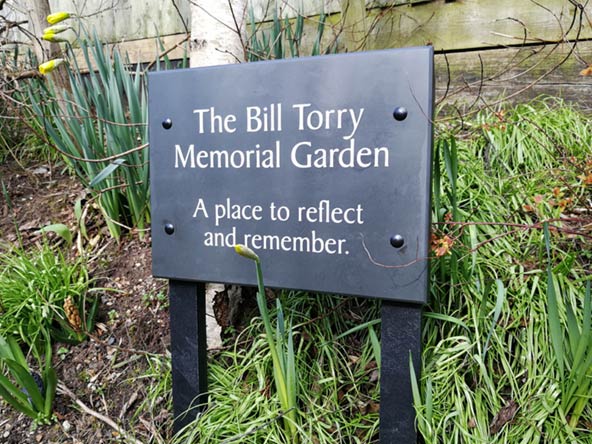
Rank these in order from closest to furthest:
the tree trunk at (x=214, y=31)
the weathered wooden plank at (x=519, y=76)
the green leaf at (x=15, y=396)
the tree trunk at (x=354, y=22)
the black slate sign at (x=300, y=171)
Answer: the black slate sign at (x=300, y=171)
the green leaf at (x=15, y=396)
the tree trunk at (x=214, y=31)
the weathered wooden plank at (x=519, y=76)
the tree trunk at (x=354, y=22)

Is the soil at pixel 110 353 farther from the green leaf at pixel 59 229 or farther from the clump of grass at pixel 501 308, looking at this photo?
the clump of grass at pixel 501 308

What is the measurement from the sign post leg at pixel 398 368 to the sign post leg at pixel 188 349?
0.55 meters

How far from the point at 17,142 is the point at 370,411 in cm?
306

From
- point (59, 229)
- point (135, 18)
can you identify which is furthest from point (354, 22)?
point (135, 18)

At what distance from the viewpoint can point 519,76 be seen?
2.39 meters

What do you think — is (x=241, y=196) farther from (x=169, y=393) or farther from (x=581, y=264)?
(x=581, y=264)

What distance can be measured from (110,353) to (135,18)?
326cm

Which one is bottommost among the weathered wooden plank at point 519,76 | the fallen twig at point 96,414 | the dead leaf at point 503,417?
the fallen twig at point 96,414

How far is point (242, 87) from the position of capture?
47.7 inches

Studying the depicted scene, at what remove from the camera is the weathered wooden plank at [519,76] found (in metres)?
2.26

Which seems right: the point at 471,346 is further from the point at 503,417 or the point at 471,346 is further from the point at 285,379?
the point at 285,379

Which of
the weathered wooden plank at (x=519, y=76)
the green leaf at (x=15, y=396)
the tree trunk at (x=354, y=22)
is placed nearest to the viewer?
the green leaf at (x=15, y=396)

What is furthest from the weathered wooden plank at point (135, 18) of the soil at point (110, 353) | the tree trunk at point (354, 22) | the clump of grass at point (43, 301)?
the clump of grass at point (43, 301)

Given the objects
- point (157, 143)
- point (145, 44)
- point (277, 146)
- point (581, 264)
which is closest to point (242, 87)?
point (277, 146)
